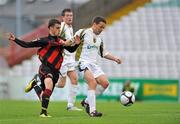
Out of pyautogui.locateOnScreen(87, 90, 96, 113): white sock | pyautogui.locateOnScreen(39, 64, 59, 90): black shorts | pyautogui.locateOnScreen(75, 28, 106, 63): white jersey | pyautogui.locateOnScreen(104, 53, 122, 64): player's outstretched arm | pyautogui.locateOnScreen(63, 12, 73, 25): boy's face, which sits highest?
pyautogui.locateOnScreen(63, 12, 73, 25): boy's face

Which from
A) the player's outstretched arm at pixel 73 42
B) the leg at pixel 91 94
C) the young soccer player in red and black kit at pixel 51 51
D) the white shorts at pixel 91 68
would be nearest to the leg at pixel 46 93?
the young soccer player in red and black kit at pixel 51 51

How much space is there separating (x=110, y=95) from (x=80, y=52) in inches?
578

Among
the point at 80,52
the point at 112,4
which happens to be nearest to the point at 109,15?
the point at 112,4

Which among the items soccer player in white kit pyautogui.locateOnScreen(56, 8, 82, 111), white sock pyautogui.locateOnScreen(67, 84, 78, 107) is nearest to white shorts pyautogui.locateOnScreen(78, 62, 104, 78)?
soccer player in white kit pyautogui.locateOnScreen(56, 8, 82, 111)

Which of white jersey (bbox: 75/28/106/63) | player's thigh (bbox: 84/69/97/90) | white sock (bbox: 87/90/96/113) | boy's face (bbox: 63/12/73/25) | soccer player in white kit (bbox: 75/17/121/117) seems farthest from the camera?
boy's face (bbox: 63/12/73/25)

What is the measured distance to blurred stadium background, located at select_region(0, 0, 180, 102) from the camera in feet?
89.8

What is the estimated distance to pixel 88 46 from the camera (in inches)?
501

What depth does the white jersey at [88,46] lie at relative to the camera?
12.6 metres

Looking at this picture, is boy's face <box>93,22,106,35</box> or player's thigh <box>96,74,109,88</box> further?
player's thigh <box>96,74,109,88</box>

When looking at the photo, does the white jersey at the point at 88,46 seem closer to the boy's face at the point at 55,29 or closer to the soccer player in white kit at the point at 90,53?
the soccer player in white kit at the point at 90,53

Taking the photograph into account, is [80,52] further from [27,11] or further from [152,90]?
[27,11]

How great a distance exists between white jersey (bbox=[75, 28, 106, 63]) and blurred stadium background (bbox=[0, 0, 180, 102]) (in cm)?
1411

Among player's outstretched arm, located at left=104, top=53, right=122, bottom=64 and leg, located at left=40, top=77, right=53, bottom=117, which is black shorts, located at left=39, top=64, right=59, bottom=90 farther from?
player's outstretched arm, located at left=104, top=53, right=122, bottom=64

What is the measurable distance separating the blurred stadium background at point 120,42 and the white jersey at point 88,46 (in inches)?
556
